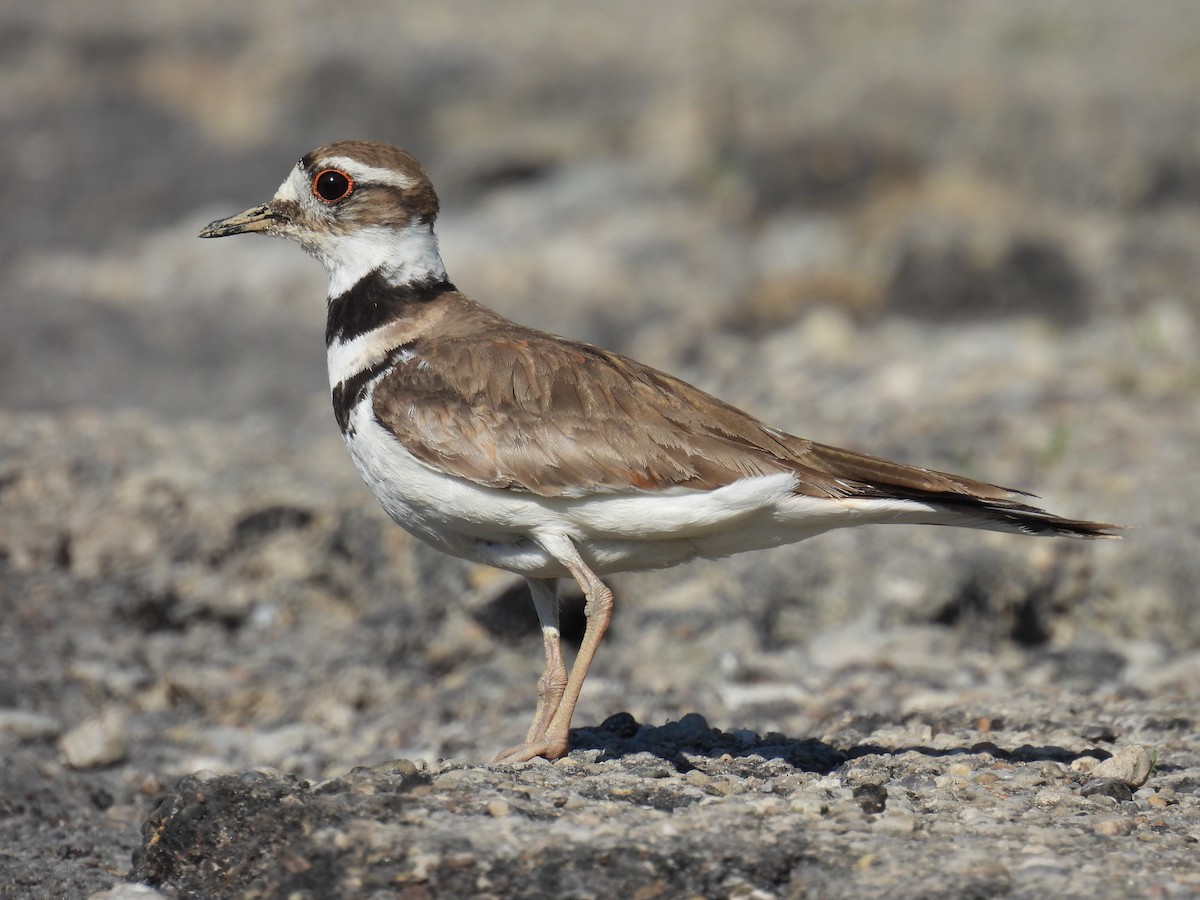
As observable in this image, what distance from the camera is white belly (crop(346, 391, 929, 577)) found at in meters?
4.54

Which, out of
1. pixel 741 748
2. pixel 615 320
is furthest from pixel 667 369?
pixel 741 748

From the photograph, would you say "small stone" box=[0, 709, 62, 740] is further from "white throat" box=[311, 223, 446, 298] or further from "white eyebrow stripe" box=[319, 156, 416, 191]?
"white eyebrow stripe" box=[319, 156, 416, 191]

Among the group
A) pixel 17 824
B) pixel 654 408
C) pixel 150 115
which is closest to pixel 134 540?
pixel 17 824

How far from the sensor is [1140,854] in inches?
149

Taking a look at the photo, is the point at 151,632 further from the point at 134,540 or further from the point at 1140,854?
the point at 1140,854

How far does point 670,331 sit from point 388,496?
6.69 metres

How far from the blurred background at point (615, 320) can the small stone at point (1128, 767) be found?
1419 mm

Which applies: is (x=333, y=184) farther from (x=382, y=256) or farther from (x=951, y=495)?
(x=951, y=495)

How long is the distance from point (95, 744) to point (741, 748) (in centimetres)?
259

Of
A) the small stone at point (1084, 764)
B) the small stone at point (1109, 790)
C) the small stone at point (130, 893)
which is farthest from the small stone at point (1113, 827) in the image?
the small stone at point (130, 893)

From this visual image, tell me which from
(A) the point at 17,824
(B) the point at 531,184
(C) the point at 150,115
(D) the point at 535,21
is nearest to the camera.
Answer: (A) the point at 17,824

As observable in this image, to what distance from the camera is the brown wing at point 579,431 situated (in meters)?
4.52

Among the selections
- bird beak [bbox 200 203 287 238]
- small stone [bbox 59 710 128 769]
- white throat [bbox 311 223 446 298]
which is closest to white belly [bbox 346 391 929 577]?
white throat [bbox 311 223 446 298]

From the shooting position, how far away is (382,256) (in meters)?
5.26
